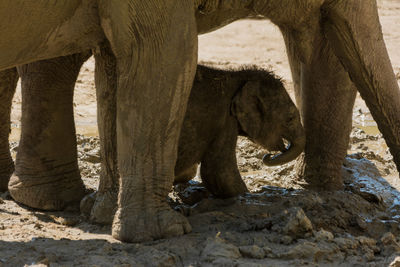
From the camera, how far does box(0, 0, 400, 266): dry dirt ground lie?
117 inches

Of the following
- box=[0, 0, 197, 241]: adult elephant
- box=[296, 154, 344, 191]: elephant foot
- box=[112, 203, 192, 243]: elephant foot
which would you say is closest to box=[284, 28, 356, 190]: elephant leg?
box=[296, 154, 344, 191]: elephant foot

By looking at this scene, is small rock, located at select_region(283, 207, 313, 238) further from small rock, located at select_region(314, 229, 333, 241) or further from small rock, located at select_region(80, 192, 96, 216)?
small rock, located at select_region(80, 192, 96, 216)

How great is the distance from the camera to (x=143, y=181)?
3273 millimetres

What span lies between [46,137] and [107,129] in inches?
22.0

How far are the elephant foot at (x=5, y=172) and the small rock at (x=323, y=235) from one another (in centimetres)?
205

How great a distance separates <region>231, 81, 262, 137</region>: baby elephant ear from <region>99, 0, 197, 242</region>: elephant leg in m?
0.79

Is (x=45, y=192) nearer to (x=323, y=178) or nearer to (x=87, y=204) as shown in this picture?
(x=87, y=204)

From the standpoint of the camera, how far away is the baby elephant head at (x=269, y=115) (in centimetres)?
408

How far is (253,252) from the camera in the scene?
303 centimetres

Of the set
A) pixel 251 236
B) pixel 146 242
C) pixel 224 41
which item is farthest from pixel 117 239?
pixel 224 41

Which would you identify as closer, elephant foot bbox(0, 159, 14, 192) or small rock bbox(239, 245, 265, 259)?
small rock bbox(239, 245, 265, 259)

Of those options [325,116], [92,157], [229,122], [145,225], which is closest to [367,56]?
[325,116]

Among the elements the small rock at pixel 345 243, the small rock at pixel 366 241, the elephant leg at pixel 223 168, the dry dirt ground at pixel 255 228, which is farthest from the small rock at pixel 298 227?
the elephant leg at pixel 223 168

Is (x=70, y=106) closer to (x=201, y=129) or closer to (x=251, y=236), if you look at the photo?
(x=201, y=129)
